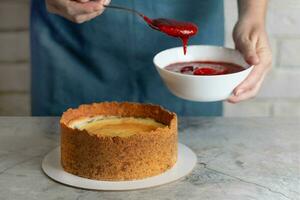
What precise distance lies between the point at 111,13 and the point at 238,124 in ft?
0.97

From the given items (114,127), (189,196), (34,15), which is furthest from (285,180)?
(34,15)

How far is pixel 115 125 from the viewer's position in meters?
0.90

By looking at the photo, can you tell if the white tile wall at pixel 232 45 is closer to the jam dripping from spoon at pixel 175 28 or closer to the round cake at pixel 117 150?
the jam dripping from spoon at pixel 175 28

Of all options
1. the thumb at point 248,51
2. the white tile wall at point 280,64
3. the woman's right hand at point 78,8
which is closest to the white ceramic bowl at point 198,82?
the thumb at point 248,51

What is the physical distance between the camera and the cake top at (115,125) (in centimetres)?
88

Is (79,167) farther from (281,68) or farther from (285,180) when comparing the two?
(281,68)

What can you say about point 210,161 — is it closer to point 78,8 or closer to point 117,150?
point 117,150

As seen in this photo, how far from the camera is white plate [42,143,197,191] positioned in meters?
0.81

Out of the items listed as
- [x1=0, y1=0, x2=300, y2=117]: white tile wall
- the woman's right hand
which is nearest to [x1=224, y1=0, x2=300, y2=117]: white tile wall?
[x1=0, y1=0, x2=300, y2=117]: white tile wall

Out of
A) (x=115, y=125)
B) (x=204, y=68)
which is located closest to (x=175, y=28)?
(x=204, y=68)

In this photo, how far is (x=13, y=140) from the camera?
0.97m

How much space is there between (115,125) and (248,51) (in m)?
0.24

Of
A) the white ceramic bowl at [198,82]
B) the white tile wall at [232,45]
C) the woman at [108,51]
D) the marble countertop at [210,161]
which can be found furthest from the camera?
the white tile wall at [232,45]

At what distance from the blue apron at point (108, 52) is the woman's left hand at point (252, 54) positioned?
0.38 ft
